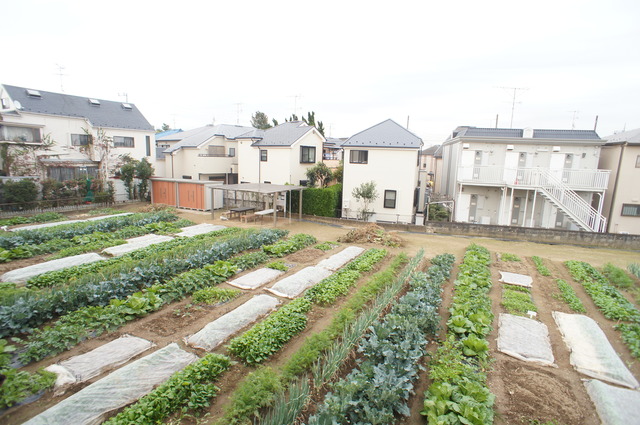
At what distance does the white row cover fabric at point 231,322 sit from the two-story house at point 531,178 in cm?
1688

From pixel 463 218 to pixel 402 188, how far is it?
482 centimetres

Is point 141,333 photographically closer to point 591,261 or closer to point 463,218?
point 591,261

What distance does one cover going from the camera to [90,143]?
25.4 meters

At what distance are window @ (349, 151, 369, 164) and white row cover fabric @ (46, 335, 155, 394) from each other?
17.6m

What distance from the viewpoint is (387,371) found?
5.89 m

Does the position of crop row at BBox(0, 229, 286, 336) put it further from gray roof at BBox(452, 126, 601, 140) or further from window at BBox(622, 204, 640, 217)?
window at BBox(622, 204, 640, 217)

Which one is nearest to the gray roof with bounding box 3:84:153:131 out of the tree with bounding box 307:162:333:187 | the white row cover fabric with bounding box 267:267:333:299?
the tree with bounding box 307:162:333:187

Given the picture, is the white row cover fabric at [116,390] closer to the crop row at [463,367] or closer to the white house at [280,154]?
the crop row at [463,367]

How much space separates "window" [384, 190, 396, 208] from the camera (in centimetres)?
2188

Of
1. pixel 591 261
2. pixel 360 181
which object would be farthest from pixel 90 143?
pixel 591 261

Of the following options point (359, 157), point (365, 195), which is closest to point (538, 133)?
point (359, 157)

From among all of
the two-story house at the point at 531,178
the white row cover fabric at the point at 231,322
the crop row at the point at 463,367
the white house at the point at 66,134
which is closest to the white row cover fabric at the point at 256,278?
the white row cover fabric at the point at 231,322

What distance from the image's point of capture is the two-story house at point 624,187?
19.8m

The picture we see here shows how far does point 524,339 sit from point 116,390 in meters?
8.68
